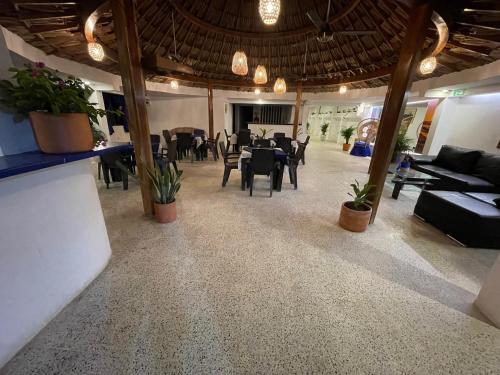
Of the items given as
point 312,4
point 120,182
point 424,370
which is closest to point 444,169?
point 312,4

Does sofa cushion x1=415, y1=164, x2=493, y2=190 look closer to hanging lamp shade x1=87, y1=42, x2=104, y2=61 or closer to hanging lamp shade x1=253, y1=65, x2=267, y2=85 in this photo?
hanging lamp shade x1=253, y1=65, x2=267, y2=85

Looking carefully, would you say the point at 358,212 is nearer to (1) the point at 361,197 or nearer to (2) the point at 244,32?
(1) the point at 361,197

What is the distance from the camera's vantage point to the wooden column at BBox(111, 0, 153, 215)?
2170mm

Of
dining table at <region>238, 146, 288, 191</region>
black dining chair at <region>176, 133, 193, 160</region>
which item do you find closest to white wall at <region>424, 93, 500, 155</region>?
dining table at <region>238, 146, 288, 191</region>

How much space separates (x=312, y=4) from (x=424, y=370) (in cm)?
560

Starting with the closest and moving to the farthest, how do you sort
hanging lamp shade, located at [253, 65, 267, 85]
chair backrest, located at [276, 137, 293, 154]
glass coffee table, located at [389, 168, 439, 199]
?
glass coffee table, located at [389, 168, 439, 199] < hanging lamp shade, located at [253, 65, 267, 85] < chair backrest, located at [276, 137, 293, 154]

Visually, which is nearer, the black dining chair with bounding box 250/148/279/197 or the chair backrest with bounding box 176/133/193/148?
the black dining chair with bounding box 250/148/279/197

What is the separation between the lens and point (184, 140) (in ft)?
20.0

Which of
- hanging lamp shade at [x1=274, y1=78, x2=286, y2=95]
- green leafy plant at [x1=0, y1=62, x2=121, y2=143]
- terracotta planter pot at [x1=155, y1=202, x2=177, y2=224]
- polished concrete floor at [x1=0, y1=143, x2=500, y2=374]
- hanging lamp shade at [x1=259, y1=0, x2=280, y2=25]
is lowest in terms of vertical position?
polished concrete floor at [x1=0, y1=143, x2=500, y2=374]

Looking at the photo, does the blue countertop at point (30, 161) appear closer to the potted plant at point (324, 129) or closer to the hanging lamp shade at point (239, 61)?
the hanging lamp shade at point (239, 61)

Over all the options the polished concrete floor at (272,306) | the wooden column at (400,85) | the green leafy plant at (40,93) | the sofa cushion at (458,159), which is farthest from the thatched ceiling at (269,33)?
the polished concrete floor at (272,306)

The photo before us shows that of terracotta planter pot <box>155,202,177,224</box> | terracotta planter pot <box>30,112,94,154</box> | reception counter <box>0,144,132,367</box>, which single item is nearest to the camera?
reception counter <box>0,144,132,367</box>

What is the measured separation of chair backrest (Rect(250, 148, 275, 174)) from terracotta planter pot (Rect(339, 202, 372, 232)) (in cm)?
159

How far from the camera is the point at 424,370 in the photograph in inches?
47.8
